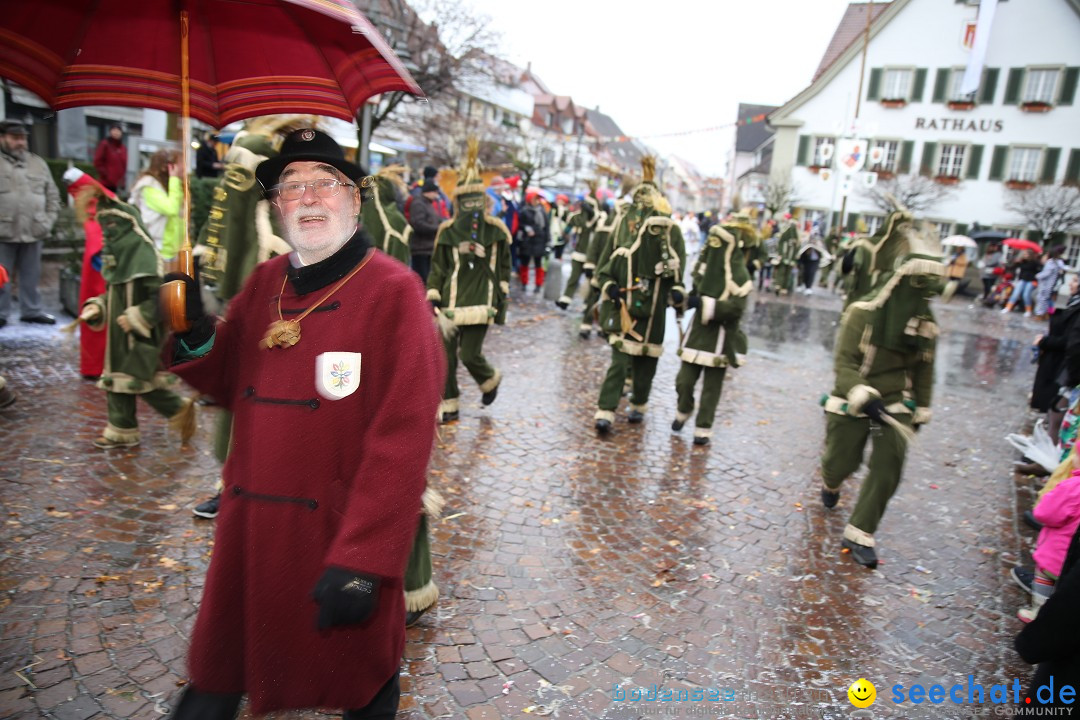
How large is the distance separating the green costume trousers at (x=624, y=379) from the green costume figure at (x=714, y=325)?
402 mm

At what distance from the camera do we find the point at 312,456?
2.17 meters

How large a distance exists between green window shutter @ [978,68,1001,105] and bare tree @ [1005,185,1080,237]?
5.10 meters

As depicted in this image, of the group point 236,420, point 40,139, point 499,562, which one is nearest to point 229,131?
point 40,139

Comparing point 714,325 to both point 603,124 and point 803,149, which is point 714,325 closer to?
point 803,149

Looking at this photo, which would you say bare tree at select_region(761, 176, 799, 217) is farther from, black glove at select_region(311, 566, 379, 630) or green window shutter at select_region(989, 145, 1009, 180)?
black glove at select_region(311, 566, 379, 630)

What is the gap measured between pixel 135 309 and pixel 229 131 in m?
13.7

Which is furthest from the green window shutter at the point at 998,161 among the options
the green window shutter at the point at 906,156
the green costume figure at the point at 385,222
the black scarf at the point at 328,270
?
the black scarf at the point at 328,270

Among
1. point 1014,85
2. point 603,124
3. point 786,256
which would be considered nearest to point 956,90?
point 1014,85

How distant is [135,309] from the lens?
5184 mm

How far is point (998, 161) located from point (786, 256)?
69.3ft

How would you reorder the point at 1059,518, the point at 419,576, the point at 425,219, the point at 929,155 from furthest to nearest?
the point at 929,155 < the point at 425,219 < the point at 1059,518 < the point at 419,576

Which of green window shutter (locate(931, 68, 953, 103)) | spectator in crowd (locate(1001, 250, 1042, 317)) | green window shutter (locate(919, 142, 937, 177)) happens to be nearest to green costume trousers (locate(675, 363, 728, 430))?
spectator in crowd (locate(1001, 250, 1042, 317))

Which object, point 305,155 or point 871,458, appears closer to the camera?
point 305,155

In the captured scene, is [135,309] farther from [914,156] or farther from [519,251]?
[914,156]
